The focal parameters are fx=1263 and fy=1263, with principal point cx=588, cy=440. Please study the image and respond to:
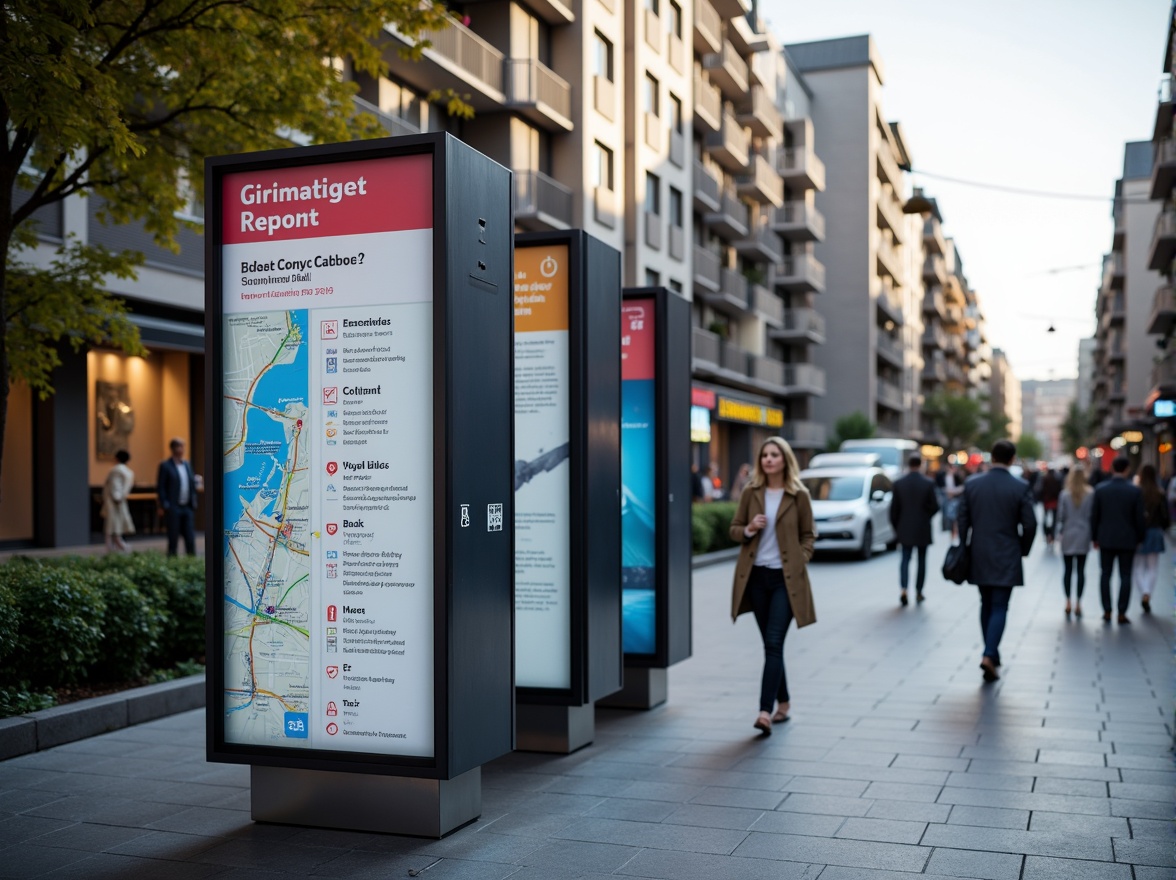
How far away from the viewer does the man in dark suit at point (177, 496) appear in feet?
57.5

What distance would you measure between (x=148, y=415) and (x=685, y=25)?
22499mm

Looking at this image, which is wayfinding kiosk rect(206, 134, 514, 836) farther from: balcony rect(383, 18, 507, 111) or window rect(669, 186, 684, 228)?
window rect(669, 186, 684, 228)

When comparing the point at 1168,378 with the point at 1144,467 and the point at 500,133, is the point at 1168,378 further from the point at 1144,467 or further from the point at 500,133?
the point at 1144,467

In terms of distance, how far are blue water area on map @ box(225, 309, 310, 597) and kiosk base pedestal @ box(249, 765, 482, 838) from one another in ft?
3.68

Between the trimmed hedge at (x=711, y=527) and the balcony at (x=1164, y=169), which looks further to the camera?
the balcony at (x=1164, y=169)

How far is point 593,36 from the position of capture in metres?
32.2

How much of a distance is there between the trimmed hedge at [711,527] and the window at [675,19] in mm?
18385

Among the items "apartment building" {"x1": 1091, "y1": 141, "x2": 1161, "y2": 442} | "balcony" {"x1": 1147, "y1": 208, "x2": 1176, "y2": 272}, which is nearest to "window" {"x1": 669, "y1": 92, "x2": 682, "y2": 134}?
"balcony" {"x1": 1147, "y1": 208, "x2": 1176, "y2": 272}

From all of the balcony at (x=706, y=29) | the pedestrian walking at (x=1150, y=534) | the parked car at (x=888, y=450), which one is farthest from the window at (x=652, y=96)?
the pedestrian walking at (x=1150, y=534)

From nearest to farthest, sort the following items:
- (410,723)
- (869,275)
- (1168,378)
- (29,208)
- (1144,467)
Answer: (410,723) → (29,208) → (1144,467) → (1168,378) → (869,275)

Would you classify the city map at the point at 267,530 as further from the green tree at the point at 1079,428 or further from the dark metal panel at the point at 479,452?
the green tree at the point at 1079,428

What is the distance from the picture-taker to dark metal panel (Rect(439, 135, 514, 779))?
543 centimetres

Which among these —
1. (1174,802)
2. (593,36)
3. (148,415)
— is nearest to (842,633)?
(1174,802)

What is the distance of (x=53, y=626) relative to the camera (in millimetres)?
7617
